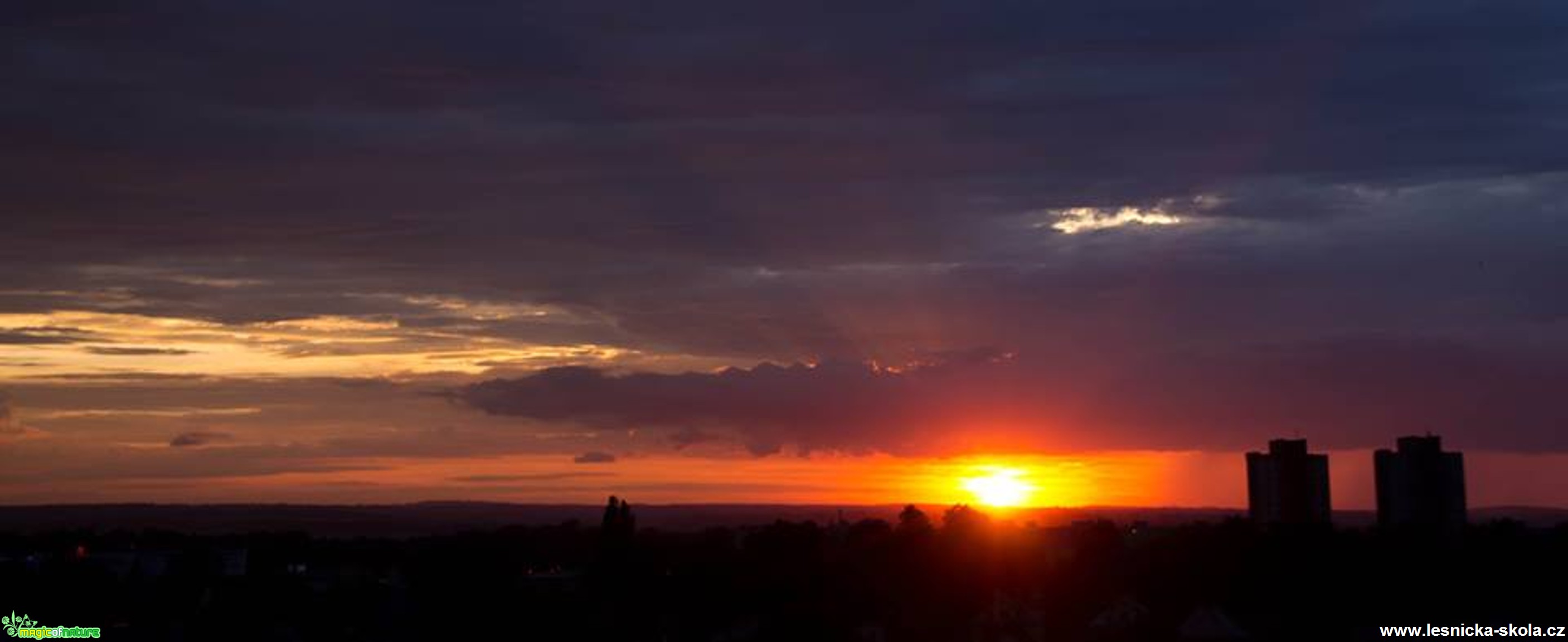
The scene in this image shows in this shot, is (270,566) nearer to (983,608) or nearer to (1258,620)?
(983,608)

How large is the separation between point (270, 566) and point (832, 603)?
1948 inches

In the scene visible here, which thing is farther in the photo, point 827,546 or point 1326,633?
point 827,546

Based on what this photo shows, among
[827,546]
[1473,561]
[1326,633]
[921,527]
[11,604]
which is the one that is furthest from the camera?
[921,527]

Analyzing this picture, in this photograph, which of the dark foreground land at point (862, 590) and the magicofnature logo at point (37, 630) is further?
the dark foreground land at point (862, 590)

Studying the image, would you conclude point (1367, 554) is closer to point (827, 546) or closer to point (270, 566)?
point (827, 546)

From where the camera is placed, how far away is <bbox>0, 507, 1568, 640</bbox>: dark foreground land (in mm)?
78562

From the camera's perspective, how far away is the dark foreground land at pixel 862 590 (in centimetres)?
7856

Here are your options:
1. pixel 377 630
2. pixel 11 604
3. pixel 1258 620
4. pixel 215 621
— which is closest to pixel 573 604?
pixel 377 630

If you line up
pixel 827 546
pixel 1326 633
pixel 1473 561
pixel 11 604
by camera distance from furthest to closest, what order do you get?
1. pixel 827 546
2. pixel 1473 561
3. pixel 11 604
4. pixel 1326 633

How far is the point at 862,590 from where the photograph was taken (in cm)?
8956

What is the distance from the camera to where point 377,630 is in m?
78.1

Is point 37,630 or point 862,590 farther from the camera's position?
point 862,590

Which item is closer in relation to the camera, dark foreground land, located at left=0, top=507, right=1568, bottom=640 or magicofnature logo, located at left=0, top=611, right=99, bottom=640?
magicofnature logo, located at left=0, top=611, right=99, bottom=640

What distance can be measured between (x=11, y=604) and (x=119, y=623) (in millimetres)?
7872
